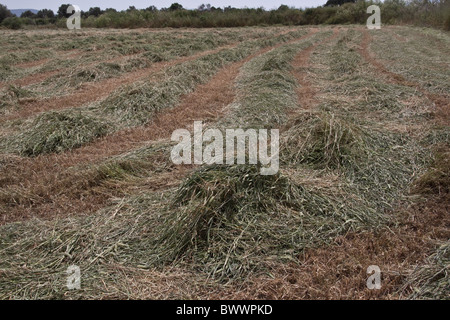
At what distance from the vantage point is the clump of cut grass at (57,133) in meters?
4.82

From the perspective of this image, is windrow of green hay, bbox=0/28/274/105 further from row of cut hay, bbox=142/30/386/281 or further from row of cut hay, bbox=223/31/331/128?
row of cut hay, bbox=142/30/386/281

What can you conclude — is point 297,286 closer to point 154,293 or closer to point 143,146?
point 154,293

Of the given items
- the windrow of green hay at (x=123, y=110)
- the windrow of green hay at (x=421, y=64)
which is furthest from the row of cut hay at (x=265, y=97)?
the windrow of green hay at (x=421, y=64)

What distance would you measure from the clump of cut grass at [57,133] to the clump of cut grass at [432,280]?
15.3 ft

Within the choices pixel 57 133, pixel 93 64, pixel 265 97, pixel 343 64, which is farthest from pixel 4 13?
pixel 265 97

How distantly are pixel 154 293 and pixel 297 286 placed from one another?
3.52 ft

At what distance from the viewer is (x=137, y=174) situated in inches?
160

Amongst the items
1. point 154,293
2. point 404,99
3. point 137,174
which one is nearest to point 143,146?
point 137,174

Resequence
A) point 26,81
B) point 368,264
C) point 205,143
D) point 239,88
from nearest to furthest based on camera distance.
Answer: point 368,264
point 205,143
point 239,88
point 26,81

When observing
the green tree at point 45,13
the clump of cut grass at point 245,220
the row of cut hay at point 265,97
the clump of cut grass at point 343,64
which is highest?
the green tree at point 45,13

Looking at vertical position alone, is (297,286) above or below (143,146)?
below

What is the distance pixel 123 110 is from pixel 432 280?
5.62 metres

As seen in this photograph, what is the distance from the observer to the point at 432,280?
2350 millimetres

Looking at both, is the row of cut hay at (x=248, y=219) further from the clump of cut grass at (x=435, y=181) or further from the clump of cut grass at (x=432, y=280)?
the clump of cut grass at (x=435, y=181)
